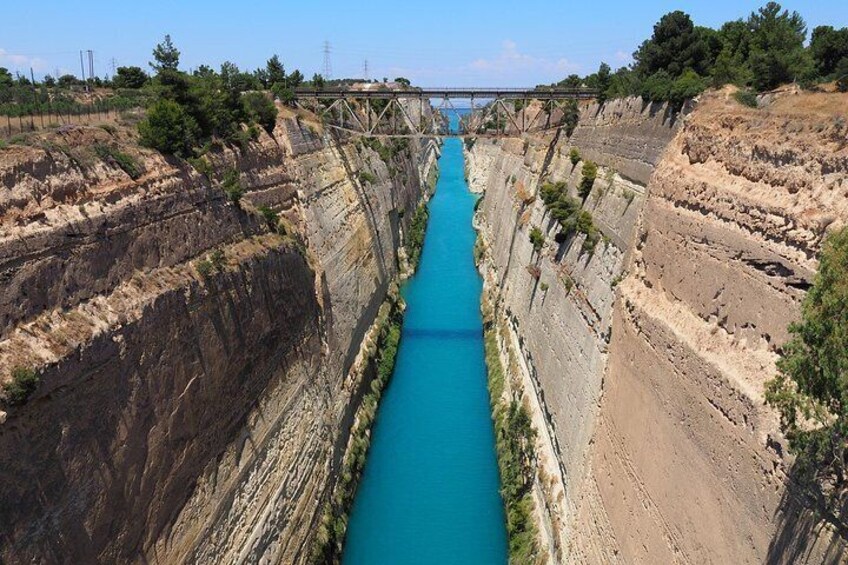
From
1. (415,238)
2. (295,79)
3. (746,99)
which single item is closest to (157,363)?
(746,99)

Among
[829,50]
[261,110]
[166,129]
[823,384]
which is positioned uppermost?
[829,50]

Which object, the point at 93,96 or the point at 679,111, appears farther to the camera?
the point at 93,96

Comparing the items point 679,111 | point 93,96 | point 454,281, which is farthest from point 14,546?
point 454,281

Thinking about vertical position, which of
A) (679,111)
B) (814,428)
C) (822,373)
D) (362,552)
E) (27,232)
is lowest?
(362,552)

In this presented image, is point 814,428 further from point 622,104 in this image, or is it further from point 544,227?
point 544,227

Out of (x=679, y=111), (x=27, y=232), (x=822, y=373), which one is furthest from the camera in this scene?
(x=679, y=111)

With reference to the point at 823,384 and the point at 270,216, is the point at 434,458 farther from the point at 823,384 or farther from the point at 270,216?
the point at 823,384

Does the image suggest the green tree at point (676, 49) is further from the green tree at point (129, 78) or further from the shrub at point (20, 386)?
the green tree at point (129, 78)
